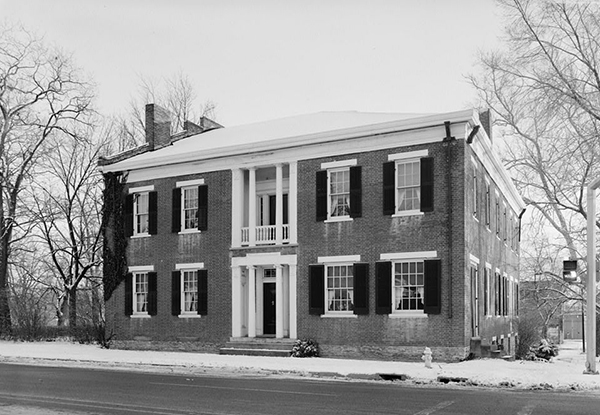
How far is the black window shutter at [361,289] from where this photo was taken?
24094mm

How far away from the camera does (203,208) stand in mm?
28109

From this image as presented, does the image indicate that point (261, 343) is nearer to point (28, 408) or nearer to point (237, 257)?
point (237, 257)

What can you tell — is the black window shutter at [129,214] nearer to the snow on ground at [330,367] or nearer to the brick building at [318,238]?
the brick building at [318,238]

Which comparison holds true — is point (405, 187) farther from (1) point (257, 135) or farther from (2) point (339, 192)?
(1) point (257, 135)

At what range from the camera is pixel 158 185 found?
29406 millimetres

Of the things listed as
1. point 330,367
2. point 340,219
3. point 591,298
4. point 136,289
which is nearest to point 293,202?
point 340,219

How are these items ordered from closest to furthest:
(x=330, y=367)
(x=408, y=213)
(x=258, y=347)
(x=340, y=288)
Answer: (x=330, y=367), (x=408, y=213), (x=340, y=288), (x=258, y=347)

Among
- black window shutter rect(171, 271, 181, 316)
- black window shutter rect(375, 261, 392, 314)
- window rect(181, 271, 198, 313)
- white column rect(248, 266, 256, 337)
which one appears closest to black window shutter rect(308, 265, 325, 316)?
black window shutter rect(375, 261, 392, 314)

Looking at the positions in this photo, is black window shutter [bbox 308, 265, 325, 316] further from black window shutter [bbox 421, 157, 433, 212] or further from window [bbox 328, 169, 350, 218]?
black window shutter [bbox 421, 157, 433, 212]

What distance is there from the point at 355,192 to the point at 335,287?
3438 millimetres

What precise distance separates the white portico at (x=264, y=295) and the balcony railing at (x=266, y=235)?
57 cm

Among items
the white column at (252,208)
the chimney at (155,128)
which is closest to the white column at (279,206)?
the white column at (252,208)

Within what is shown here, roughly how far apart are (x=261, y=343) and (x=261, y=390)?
36.4 feet

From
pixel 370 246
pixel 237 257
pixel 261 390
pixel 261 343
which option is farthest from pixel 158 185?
pixel 261 390
